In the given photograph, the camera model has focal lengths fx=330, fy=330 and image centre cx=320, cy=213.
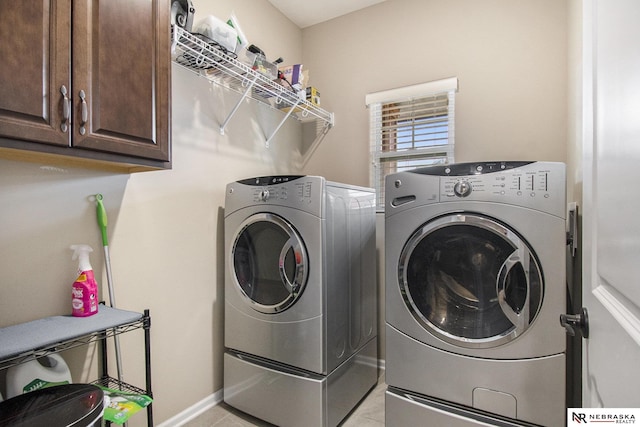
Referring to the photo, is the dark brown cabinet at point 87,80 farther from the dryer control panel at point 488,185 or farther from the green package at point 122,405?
the dryer control panel at point 488,185

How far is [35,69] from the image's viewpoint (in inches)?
39.0

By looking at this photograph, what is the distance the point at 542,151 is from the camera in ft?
6.85

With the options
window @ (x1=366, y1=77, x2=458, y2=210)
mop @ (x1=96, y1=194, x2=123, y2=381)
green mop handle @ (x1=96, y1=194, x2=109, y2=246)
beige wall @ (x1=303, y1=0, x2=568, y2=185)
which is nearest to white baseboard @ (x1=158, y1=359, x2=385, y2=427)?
mop @ (x1=96, y1=194, x2=123, y2=381)

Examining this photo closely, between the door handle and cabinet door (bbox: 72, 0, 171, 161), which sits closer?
the door handle

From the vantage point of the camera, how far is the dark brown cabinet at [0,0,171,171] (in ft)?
3.14

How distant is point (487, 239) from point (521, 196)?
220 millimetres

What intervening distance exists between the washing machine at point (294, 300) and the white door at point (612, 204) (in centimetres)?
115

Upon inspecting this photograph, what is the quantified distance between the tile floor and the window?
54.9 inches

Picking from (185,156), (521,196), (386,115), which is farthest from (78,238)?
(386,115)

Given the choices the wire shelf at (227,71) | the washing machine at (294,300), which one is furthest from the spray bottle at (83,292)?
the wire shelf at (227,71)

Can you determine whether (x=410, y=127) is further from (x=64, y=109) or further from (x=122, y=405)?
(x=122, y=405)

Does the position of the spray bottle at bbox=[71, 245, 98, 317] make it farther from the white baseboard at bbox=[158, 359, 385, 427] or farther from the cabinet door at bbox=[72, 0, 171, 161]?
→ the white baseboard at bbox=[158, 359, 385, 427]

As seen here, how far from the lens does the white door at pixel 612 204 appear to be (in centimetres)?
49

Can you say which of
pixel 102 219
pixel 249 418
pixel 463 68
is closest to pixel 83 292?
pixel 102 219
